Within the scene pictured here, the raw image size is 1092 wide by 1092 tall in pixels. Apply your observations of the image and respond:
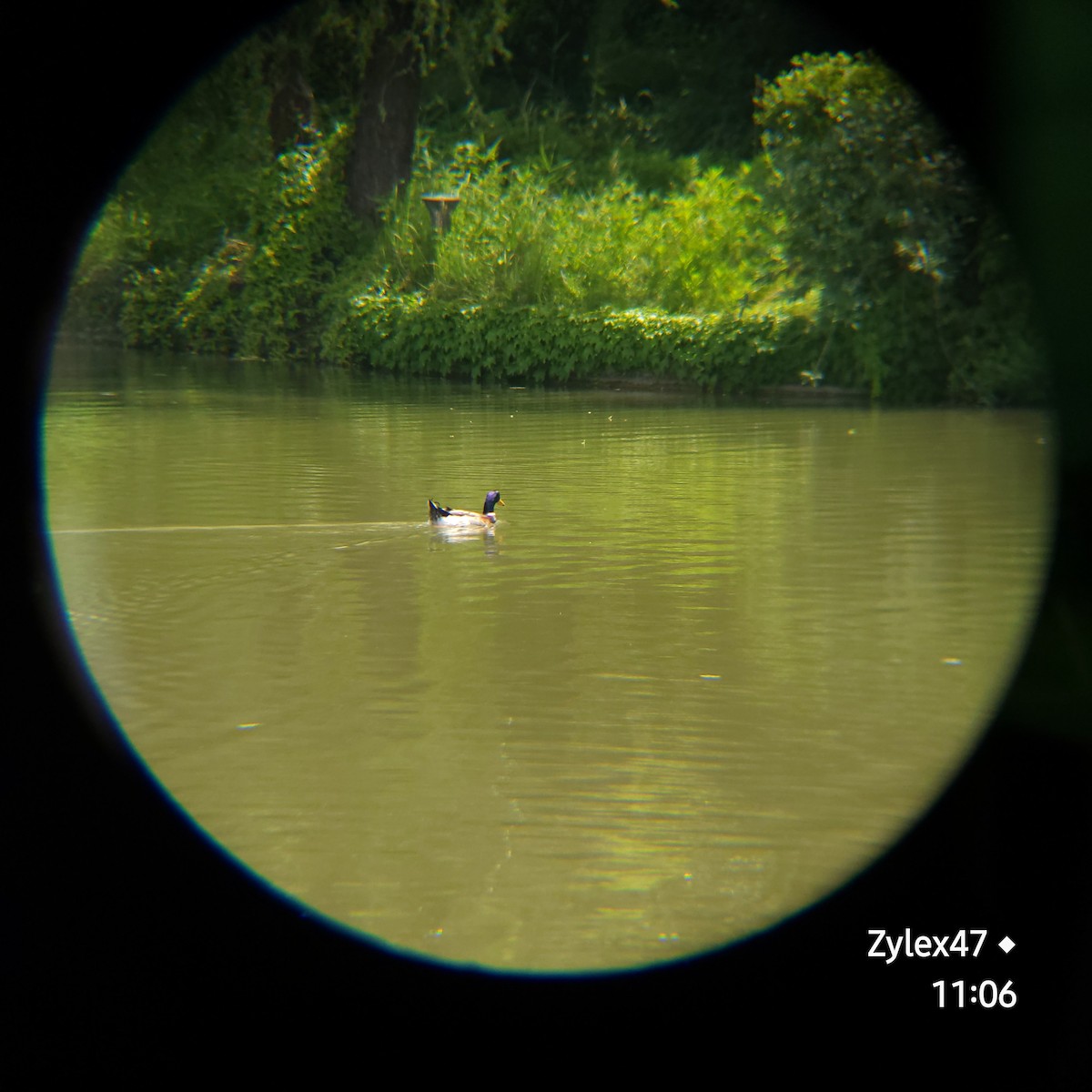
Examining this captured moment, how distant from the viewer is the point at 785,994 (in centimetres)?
507

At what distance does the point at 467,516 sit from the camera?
12.0 meters

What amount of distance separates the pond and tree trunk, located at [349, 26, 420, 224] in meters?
16.0

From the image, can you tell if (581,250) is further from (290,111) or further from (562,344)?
(290,111)

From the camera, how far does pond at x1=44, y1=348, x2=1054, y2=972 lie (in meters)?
5.66

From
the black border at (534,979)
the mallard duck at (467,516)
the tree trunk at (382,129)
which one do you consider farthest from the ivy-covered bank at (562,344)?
the black border at (534,979)

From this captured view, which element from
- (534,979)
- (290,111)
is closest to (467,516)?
(534,979)

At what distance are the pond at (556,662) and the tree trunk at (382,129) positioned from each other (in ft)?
52.7

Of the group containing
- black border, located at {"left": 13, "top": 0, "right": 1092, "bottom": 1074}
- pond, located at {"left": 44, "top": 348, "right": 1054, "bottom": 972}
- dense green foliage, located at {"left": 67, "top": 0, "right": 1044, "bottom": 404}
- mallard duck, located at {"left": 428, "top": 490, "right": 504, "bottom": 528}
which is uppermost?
dense green foliage, located at {"left": 67, "top": 0, "right": 1044, "bottom": 404}

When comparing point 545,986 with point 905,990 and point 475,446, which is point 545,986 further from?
point 475,446

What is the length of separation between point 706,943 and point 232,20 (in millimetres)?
28171

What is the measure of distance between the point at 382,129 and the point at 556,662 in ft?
83.2

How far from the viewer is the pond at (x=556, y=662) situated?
5.66m

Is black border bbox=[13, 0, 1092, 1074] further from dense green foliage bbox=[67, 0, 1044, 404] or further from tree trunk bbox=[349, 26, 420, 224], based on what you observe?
tree trunk bbox=[349, 26, 420, 224]

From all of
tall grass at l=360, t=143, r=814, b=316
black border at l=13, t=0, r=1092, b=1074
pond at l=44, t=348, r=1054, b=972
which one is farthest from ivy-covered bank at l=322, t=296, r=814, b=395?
black border at l=13, t=0, r=1092, b=1074
